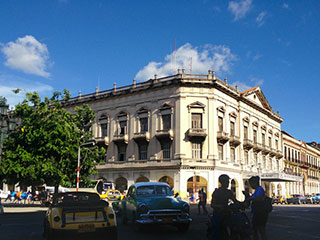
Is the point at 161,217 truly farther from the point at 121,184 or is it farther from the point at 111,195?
the point at 121,184

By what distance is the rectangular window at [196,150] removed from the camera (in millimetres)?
40750

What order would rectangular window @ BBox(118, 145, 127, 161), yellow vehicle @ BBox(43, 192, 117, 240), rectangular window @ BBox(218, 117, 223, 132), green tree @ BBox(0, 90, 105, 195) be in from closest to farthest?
yellow vehicle @ BBox(43, 192, 117, 240) < green tree @ BBox(0, 90, 105, 195) < rectangular window @ BBox(218, 117, 223, 132) < rectangular window @ BBox(118, 145, 127, 161)

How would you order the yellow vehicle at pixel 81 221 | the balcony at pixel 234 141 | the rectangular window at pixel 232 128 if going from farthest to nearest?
the rectangular window at pixel 232 128 → the balcony at pixel 234 141 → the yellow vehicle at pixel 81 221

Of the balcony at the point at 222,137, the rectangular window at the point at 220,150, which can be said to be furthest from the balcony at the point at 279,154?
the balcony at the point at 222,137

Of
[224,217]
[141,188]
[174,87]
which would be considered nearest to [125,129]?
[174,87]

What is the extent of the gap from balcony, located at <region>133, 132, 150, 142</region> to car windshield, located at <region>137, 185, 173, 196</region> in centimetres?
2904

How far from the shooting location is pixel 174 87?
41531 millimetres

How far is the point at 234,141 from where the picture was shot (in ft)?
146

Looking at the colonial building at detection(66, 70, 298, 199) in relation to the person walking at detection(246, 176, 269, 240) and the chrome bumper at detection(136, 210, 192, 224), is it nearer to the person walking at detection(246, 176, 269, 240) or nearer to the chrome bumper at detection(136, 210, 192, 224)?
the chrome bumper at detection(136, 210, 192, 224)

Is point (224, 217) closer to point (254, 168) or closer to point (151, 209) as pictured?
point (151, 209)

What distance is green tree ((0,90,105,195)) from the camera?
89.1 ft

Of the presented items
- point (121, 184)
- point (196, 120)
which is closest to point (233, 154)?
point (196, 120)

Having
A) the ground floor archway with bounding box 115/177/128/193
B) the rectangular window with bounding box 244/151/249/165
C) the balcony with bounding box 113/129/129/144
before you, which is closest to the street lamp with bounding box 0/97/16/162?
the balcony with bounding box 113/129/129/144

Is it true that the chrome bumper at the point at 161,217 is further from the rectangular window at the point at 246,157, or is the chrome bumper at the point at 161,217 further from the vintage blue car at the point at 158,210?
the rectangular window at the point at 246,157
